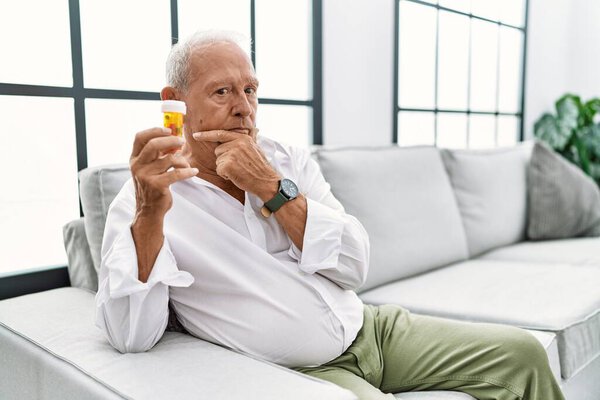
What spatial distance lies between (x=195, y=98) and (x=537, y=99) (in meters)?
3.75

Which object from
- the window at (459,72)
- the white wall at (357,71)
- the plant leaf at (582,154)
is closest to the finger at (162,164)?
the white wall at (357,71)

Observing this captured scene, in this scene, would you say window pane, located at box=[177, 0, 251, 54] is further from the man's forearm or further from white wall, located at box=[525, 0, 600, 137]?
white wall, located at box=[525, 0, 600, 137]

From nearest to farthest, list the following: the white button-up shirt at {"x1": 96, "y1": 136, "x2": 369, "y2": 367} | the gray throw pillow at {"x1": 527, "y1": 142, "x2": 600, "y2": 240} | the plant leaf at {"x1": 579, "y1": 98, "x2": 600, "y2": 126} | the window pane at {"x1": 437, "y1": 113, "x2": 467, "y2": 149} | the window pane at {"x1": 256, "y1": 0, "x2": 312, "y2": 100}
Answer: the white button-up shirt at {"x1": 96, "y1": 136, "x2": 369, "y2": 367} < the window pane at {"x1": 256, "y1": 0, "x2": 312, "y2": 100} < the gray throw pillow at {"x1": 527, "y1": 142, "x2": 600, "y2": 240} < the window pane at {"x1": 437, "y1": 113, "x2": 467, "y2": 149} < the plant leaf at {"x1": 579, "y1": 98, "x2": 600, "y2": 126}

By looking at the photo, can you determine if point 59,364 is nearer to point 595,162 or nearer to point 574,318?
point 574,318

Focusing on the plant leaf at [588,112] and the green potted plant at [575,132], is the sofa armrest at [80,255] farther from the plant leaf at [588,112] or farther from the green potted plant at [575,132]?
the plant leaf at [588,112]

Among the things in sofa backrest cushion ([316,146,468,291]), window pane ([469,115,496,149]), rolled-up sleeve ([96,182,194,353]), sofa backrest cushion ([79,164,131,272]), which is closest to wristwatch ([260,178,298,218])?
rolled-up sleeve ([96,182,194,353])

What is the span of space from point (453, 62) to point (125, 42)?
2.30 metres

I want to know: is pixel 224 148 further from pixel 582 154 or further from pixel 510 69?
pixel 582 154

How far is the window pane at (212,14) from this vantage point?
7.34 feet

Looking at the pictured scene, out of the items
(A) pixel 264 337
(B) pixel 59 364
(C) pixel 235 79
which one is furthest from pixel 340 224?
(B) pixel 59 364

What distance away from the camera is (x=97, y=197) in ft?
5.20

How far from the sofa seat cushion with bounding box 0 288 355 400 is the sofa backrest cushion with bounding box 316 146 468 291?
1.00 metres

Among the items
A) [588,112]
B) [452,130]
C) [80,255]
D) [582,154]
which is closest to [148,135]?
[80,255]

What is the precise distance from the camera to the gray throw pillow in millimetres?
3080
